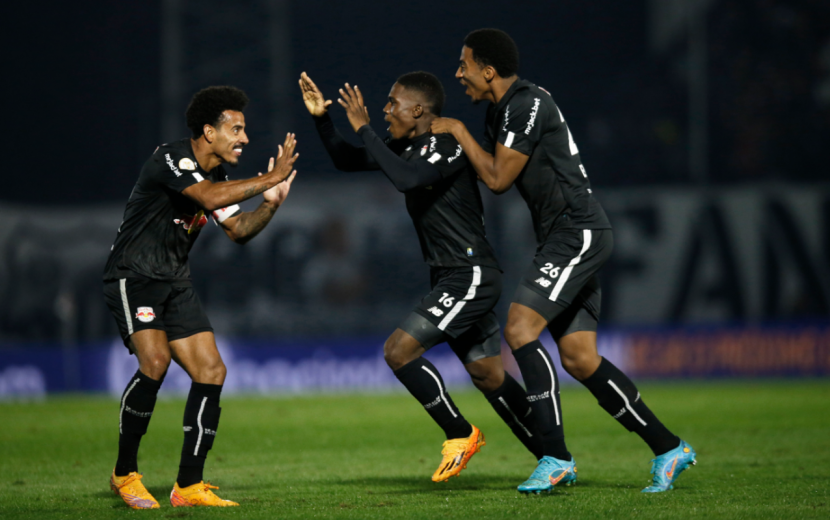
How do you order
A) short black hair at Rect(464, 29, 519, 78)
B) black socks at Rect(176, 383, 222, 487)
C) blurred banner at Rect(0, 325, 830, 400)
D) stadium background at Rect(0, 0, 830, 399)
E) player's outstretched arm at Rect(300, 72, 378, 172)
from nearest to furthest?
black socks at Rect(176, 383, 222, 487), short black hair at Rect(464, 29, 519, 78), player's outstretched arm at Rect(300, 72, 378, 172), blurred banner at Rect(0, 325, 830, 400), stadium background at Rect(0, 0, 830, 399)

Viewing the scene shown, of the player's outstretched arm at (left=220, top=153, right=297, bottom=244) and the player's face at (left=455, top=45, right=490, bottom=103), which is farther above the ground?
the player's face at (left=455, top=45, right=490, bottom=103)

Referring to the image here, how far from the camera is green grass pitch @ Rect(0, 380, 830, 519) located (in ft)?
17.0

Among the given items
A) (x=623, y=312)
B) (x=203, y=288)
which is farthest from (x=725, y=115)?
(x=203, y=288)

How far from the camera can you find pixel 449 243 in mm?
5945

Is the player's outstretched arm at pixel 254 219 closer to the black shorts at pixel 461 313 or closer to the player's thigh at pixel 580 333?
the black shorts at pixel 461 313

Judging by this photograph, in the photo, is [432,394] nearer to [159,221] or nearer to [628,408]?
[628,408]

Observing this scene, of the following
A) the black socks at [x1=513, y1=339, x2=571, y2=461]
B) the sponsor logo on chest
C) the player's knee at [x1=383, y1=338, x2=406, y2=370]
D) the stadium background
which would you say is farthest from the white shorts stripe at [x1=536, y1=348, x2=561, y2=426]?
the stadium background

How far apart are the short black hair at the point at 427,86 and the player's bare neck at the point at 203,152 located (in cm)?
127

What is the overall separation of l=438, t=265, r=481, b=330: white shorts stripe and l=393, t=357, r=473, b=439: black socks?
28 cm

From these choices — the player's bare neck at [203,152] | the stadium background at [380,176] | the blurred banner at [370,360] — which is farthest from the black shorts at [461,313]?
the stadium background at [380,176]

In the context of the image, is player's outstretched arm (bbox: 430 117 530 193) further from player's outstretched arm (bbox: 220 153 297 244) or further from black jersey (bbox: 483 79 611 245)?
player's outstretched arm (bbox: 220 153 297 244)

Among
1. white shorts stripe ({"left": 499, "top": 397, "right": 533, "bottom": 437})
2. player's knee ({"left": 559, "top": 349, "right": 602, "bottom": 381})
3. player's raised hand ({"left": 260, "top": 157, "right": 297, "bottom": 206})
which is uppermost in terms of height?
player's raised hand ({"left": 260, "top": 157, "right": 297, "bottom": 206})

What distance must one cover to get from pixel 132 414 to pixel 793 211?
18492mm

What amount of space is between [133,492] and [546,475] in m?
2.38
